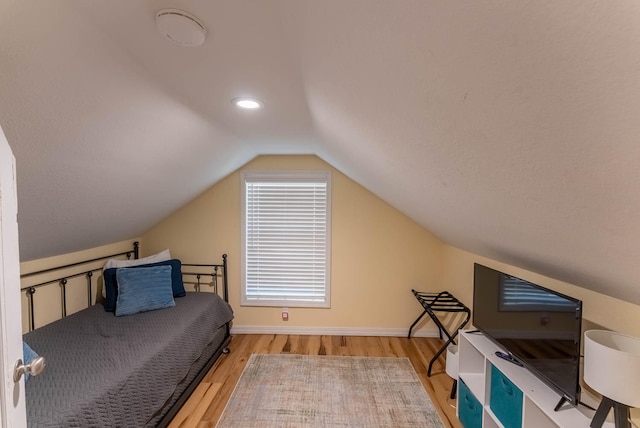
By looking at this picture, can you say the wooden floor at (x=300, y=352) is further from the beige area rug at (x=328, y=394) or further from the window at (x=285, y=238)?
the window at (x=285, y=238)

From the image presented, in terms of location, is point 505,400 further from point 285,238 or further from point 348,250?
point 285,238

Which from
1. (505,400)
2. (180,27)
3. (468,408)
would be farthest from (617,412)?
(180,27)

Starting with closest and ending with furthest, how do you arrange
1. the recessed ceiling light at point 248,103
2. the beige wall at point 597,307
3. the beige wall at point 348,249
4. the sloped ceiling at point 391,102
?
the sloped ceiling at point 391,102, the beige wall at point 597,307, the recessed ceiling light at point 248,103, the beige wall at point 348,249

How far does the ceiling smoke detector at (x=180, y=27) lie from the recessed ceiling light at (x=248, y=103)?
1.81 feet

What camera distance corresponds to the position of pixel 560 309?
1393mm

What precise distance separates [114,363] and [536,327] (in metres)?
2.43

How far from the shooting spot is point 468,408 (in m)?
1.94

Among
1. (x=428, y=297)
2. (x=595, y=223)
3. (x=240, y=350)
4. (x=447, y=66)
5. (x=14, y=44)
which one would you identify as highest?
(x=14, y=44)

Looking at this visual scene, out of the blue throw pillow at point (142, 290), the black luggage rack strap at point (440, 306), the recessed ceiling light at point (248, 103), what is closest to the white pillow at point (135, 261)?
the blue throw pillow at point (142, 290)

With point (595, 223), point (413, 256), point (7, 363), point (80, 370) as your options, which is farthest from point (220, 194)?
point (595, 223)

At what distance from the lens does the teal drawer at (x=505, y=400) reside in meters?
1.51

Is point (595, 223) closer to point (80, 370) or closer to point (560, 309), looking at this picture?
point (560, 309)

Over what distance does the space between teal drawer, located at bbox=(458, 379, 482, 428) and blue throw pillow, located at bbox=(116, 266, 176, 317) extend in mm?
2523

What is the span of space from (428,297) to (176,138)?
2944 millimetres
